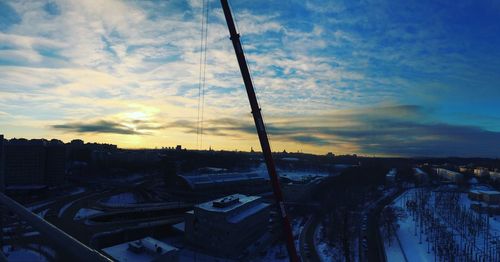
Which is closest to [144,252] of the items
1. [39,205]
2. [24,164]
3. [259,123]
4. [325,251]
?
[259,123]

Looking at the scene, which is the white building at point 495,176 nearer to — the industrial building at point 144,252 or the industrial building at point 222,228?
the industrial building at point 222,228

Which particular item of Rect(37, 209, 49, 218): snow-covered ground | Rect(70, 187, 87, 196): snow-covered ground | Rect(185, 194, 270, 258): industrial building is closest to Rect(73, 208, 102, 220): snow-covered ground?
Rect(37, 209, 49, 218): snow-covered ground

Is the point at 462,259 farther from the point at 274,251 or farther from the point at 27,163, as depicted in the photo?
the point at 27,163

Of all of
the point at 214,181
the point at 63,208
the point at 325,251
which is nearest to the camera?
the point at 325,251

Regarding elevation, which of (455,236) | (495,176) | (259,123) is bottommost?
(455,236)

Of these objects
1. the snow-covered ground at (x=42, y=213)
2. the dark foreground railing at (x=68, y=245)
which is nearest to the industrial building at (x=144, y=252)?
the dark foreground railing at (x=68, y=245)

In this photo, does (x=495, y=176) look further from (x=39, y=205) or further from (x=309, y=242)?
(x=39, y=205)
